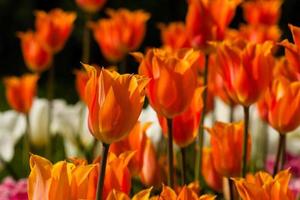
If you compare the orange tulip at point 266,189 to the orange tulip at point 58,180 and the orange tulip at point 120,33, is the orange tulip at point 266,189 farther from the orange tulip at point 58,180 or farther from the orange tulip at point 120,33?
the orange tulip at point 120,33

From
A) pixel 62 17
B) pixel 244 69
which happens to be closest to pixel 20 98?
pixel 62 17

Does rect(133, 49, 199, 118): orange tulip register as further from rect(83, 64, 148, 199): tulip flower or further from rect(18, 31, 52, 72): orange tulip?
rect(18, 31, 52, 72): orange tulip

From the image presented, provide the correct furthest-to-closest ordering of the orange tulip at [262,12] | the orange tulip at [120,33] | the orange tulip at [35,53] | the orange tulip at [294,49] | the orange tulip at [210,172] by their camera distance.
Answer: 1. the orange tulip at [35,53]
2. the orange tulip at [262,12]
3. the orange tulip at [120,33]
4. the orange tulip at [210,172]
5. the orange tulip at [294,49]

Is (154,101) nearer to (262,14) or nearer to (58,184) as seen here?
(58,184)

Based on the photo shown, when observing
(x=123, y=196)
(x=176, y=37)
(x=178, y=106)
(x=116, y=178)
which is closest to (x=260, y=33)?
(x=176, y=37)

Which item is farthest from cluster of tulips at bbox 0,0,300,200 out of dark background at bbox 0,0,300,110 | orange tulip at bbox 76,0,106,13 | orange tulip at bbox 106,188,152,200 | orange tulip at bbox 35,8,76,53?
dark background at bbox 0,0,300,110

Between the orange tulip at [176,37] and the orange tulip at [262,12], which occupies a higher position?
the orange tulip at [262,12]

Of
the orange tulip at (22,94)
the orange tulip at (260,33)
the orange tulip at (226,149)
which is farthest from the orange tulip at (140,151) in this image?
the orange tulip at (22,94)
